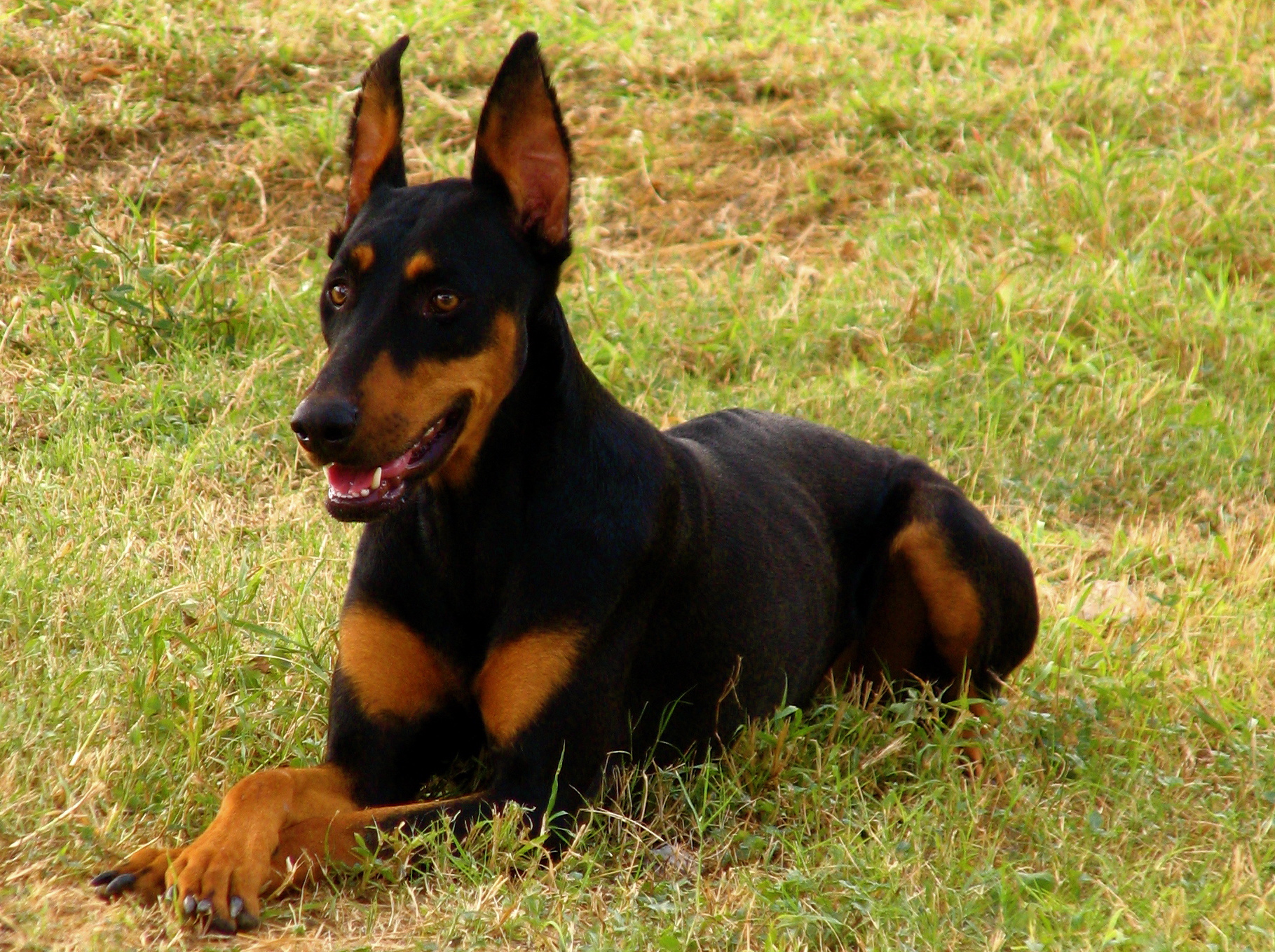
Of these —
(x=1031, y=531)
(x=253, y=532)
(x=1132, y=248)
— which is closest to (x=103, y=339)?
(x=253, y=532)

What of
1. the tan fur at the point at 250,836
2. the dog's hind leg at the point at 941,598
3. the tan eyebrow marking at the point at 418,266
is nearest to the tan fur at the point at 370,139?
the tan eyebrow marking at the point at 418,266

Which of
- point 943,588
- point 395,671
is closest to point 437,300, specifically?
point 395,671

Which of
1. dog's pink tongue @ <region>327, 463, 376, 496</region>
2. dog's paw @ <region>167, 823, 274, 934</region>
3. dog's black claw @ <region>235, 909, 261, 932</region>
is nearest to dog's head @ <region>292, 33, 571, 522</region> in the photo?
dog's pink tongue @ <region>327, 463, 376, 496</region>

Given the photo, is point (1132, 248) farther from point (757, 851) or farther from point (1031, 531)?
point (757, 851)

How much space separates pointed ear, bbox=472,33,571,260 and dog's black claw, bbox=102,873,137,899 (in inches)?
64.4

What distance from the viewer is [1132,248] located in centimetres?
761

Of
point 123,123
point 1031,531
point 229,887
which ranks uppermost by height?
point 123,123

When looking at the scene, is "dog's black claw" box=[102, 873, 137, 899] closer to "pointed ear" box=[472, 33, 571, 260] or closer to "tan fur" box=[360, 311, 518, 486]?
"tan fur" box=[360, 311, 518, 486]

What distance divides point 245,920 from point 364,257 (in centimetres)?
143

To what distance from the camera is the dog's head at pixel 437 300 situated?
3217 mm

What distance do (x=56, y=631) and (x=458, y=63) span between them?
527cm

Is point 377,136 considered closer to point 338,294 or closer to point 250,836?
point 338,294

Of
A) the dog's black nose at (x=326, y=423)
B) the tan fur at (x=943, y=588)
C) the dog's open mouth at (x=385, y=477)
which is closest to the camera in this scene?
the dog's black nose at (x=326, y=423)

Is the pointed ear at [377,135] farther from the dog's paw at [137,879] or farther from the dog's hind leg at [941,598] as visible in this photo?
the dog's hind leg at [941,598]
